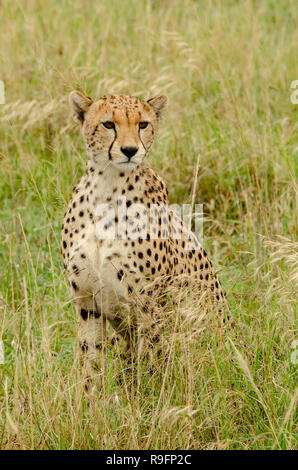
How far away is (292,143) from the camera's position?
5297 millimetres

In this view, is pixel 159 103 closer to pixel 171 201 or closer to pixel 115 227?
pixel 115 227

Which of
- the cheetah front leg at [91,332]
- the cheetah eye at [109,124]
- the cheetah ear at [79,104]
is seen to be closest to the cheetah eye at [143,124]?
the cheetah eye at [109,124]

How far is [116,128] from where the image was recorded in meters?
3.40

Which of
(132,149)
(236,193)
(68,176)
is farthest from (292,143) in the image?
(132,149)

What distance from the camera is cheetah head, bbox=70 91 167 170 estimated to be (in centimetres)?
337

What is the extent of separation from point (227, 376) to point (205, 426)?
195mm

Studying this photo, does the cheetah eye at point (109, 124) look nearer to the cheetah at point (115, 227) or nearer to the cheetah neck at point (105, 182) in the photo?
the cheetah at point (115, 227)

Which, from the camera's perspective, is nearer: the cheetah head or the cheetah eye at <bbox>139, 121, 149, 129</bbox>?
the cheetah head

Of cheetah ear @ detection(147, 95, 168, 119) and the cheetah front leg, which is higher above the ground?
cheetah ear @ detection(147, 95, 168, 119)

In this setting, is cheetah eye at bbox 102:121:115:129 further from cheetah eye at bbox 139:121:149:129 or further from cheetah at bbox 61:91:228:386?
cheetah eye at bbox 139:121:149:129

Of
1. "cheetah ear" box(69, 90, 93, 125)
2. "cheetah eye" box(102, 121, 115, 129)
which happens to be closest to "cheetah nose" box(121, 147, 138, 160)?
"cheetah eye" box(102, 121, 115, 129)

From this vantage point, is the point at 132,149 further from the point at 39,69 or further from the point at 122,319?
the point at 39,69

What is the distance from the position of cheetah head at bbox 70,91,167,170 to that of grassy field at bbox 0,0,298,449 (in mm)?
308

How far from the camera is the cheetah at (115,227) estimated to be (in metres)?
3.42
